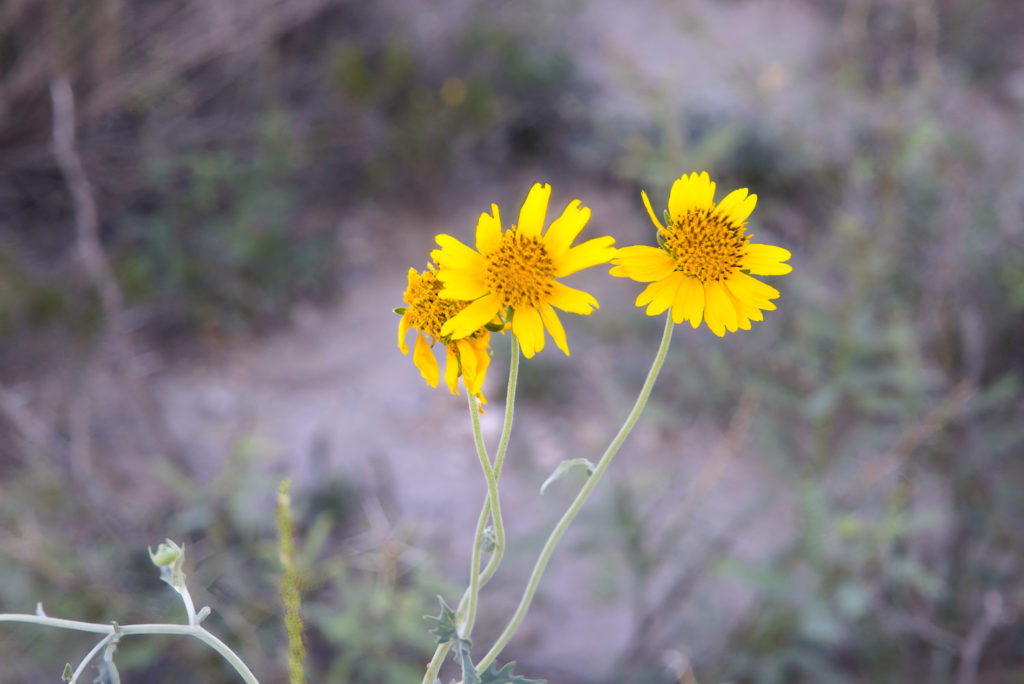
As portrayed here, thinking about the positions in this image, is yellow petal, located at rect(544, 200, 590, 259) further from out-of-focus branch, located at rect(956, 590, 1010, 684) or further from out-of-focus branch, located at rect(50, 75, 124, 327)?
out-of-focus branch, located at rect(50, 75, 124, 327)

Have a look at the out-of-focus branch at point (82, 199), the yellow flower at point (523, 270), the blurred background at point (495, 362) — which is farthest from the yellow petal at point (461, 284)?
the out-of-focus branch at point (82, 199)

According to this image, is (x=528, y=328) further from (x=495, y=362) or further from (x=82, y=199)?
(x=495, y=362)

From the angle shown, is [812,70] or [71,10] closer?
[71,10]

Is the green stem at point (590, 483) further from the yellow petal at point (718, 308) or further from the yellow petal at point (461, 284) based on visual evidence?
the yellow petal at point (461, 284)

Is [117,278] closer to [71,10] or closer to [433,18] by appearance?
[71,10]

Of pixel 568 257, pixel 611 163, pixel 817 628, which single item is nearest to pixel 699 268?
pixel 568 257

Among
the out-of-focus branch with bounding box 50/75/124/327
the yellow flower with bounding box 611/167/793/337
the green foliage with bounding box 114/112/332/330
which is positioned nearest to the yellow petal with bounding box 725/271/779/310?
the yellow flower with bounding box 611/167/793/337
